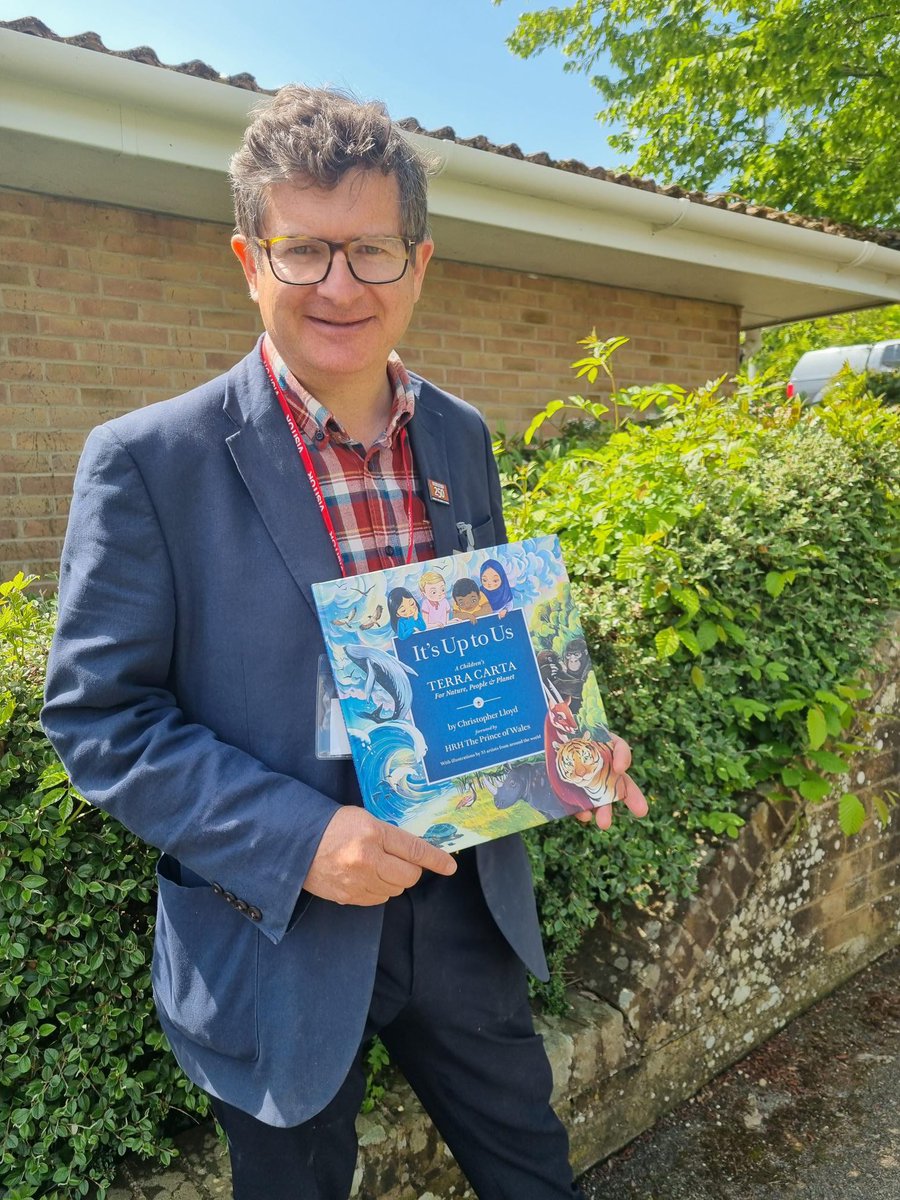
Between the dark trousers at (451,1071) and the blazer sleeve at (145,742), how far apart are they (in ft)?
1.08

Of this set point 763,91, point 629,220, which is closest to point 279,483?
point 629,220

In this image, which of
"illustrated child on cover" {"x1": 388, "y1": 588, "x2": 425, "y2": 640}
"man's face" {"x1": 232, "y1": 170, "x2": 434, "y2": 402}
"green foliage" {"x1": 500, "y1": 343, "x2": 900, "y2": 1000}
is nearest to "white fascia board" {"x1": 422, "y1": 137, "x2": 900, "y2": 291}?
"green foliage" {"x1": 500, "y1": 343, "x2": 900, "y2": 1000}

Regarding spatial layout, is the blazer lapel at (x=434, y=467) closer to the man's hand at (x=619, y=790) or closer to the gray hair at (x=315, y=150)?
the gray hair at (x=315, y=150)

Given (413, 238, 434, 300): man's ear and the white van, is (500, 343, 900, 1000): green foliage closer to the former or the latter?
(413, 238, 434, 300): man's ear

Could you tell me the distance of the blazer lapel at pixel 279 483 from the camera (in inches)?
53.2

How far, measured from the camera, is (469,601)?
140cm

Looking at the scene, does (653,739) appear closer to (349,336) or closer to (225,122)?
(349,336)

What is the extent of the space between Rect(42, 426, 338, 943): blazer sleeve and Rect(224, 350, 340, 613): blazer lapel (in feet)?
0.56

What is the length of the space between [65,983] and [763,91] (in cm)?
1225

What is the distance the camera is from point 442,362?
17.8ft

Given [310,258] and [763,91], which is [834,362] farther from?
[310,258]

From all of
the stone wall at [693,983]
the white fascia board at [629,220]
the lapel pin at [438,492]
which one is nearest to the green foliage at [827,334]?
the white fascia board at [629,220]

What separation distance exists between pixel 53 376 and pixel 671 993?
3643 millimetres

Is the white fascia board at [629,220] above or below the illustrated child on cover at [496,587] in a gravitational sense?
above
